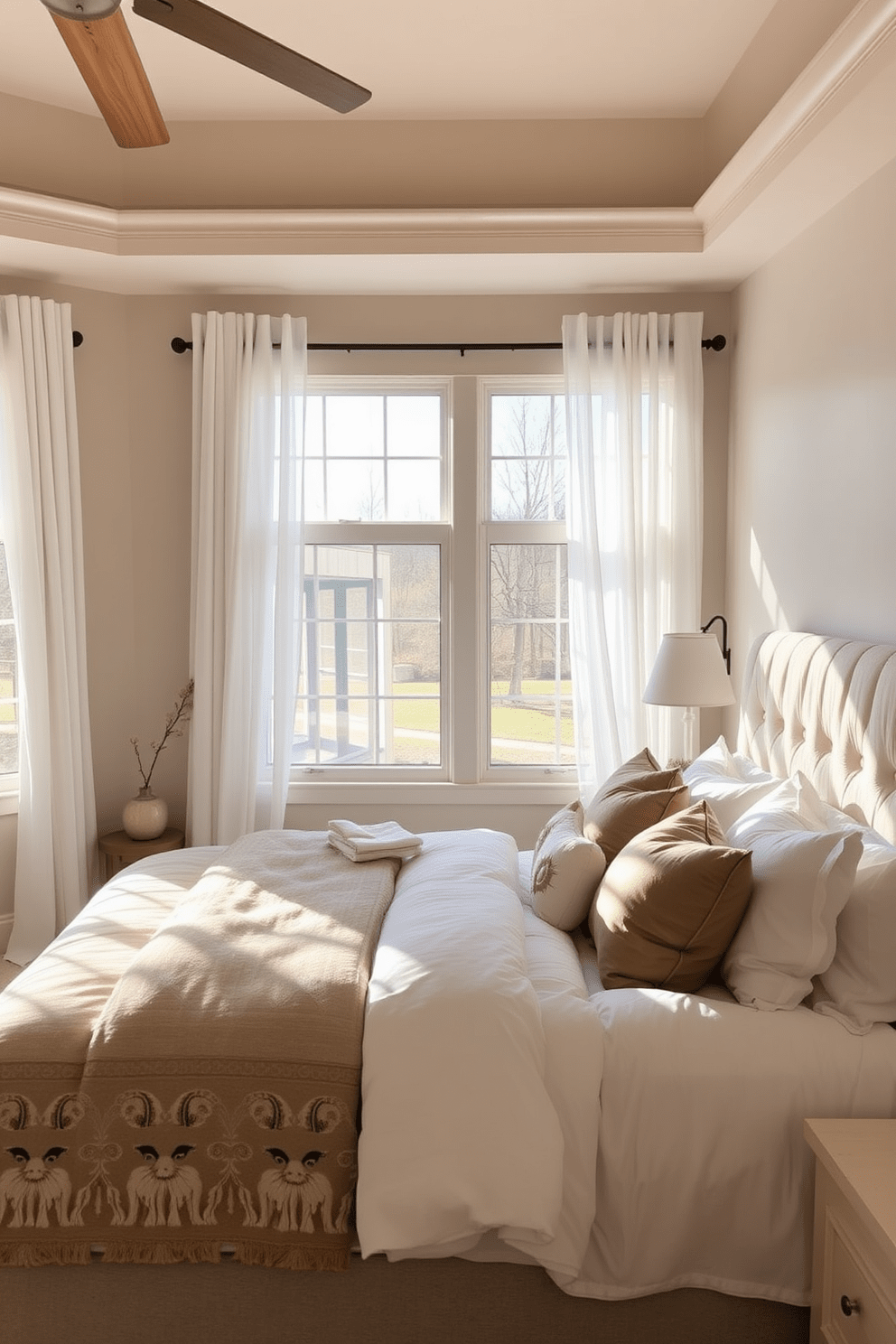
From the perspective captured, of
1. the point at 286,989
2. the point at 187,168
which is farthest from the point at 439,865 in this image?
the point at 187,168

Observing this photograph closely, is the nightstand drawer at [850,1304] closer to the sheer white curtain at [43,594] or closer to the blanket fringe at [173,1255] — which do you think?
the blanket fringe at [173,1255]

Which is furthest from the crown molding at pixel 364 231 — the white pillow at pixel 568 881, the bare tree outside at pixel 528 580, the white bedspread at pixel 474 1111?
the white bedspread at pixel 474 1111

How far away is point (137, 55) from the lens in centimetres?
214

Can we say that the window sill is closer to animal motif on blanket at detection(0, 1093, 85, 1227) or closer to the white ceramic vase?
the white ceramic vase

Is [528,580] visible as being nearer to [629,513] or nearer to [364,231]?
[629,513]

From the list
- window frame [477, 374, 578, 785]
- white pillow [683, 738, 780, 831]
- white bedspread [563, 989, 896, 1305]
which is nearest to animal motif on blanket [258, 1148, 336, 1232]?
white bedspread [563, 989, 896, 1305]

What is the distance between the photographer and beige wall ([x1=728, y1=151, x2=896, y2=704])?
279 cm

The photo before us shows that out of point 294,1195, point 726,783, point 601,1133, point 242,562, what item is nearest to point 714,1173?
point 601,1133

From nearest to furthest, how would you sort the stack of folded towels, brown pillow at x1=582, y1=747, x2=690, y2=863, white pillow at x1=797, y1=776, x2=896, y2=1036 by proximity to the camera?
white pillow at x1=797, y1=776, x2=896, y2=1036, brown pillow at x1=582, y1=747, x2=690, y2=863, the stack of folded towels

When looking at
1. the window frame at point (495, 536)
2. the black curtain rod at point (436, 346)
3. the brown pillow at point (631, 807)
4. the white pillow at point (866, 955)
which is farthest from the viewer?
the window frame at point (495, 536)

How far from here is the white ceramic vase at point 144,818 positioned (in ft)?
13.7

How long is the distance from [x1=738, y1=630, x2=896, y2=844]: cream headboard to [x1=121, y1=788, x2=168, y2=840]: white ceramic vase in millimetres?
2295

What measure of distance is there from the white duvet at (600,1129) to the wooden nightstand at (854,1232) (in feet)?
0.33

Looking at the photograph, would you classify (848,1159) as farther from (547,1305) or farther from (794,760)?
(794,760)
